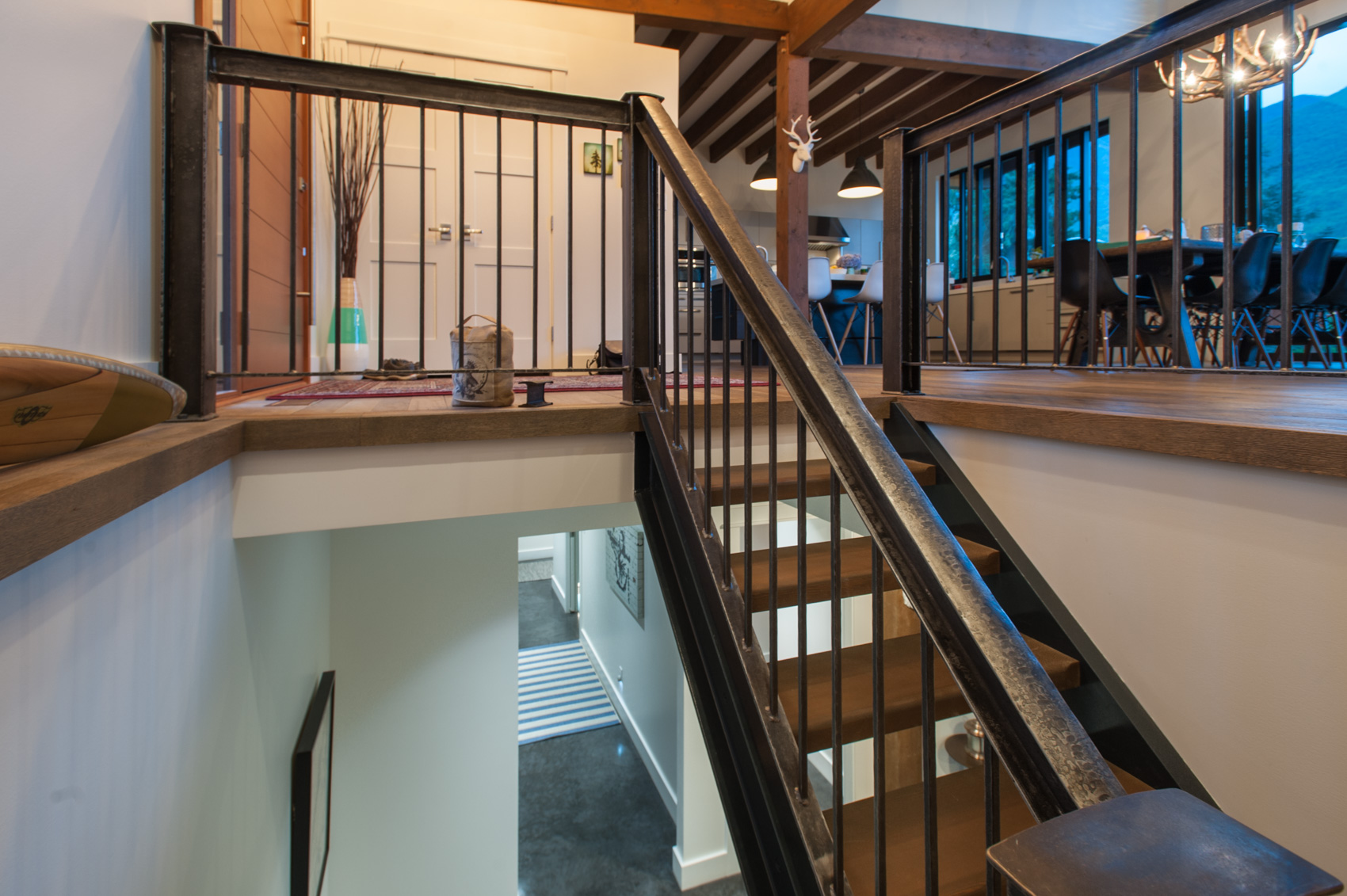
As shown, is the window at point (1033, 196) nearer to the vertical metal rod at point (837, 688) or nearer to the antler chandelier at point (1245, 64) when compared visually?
the antler chandelier at point (1245, 64)

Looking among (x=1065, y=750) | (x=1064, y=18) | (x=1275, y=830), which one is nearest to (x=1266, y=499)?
(x=1275, y=830)

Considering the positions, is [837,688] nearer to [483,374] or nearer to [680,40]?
[483,374]

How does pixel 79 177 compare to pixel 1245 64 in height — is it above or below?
below

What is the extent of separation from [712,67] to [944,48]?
6.94 feet

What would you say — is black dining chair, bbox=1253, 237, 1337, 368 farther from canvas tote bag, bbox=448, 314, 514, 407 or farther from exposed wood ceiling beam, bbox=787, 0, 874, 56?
canvas tote bag, bbox=448, 314, 514, 407

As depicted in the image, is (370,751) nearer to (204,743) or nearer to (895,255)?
(204,743)

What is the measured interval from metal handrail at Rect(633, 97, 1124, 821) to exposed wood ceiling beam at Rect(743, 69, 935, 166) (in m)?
6.85

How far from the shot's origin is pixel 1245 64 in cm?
392

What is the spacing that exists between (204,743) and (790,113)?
4.89 meters

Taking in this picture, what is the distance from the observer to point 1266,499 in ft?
3.93

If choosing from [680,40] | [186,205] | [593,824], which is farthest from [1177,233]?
[593,824]

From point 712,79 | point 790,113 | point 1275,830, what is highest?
point 712,79

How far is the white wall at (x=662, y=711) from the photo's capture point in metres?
5.04

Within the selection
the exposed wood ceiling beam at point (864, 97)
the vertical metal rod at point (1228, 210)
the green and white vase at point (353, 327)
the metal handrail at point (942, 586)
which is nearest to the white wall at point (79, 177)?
the metal handrail at point (942, 586)
